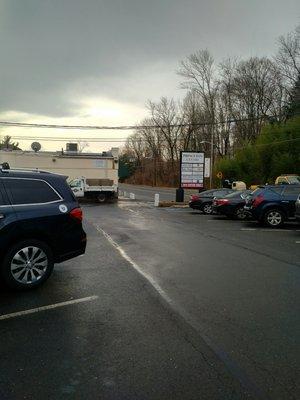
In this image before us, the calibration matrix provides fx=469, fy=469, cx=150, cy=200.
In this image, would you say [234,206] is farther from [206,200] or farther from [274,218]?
[206,200]

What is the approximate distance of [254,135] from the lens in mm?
64750

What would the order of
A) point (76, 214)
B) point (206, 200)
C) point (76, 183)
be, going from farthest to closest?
point (76, 183)
point (206, 200)
point (76, 214)

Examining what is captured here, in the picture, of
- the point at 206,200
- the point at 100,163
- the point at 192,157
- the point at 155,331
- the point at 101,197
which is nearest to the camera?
the point at 155,331

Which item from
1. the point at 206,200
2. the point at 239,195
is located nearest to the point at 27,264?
the point at 239,195

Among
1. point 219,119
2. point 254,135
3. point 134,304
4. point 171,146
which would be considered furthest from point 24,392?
point 171,146

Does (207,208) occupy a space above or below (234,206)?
below

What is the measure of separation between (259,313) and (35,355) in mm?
2747

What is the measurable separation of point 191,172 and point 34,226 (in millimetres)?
27243

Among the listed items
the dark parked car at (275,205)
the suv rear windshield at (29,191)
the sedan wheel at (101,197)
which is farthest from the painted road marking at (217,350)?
the sedan wheel at (101,197)

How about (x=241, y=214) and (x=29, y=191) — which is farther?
(x=241, y=214)

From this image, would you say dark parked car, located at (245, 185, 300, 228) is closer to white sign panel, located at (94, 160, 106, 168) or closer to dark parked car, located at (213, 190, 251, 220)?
dark parked car, located at (213, 190, 251, 220)

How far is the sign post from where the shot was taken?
109 ft

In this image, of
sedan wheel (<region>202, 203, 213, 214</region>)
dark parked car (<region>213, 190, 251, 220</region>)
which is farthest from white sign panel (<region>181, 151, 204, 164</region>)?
dark parked car (<region>213, 190, 251, 220</region>)

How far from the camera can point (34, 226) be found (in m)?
6.86
